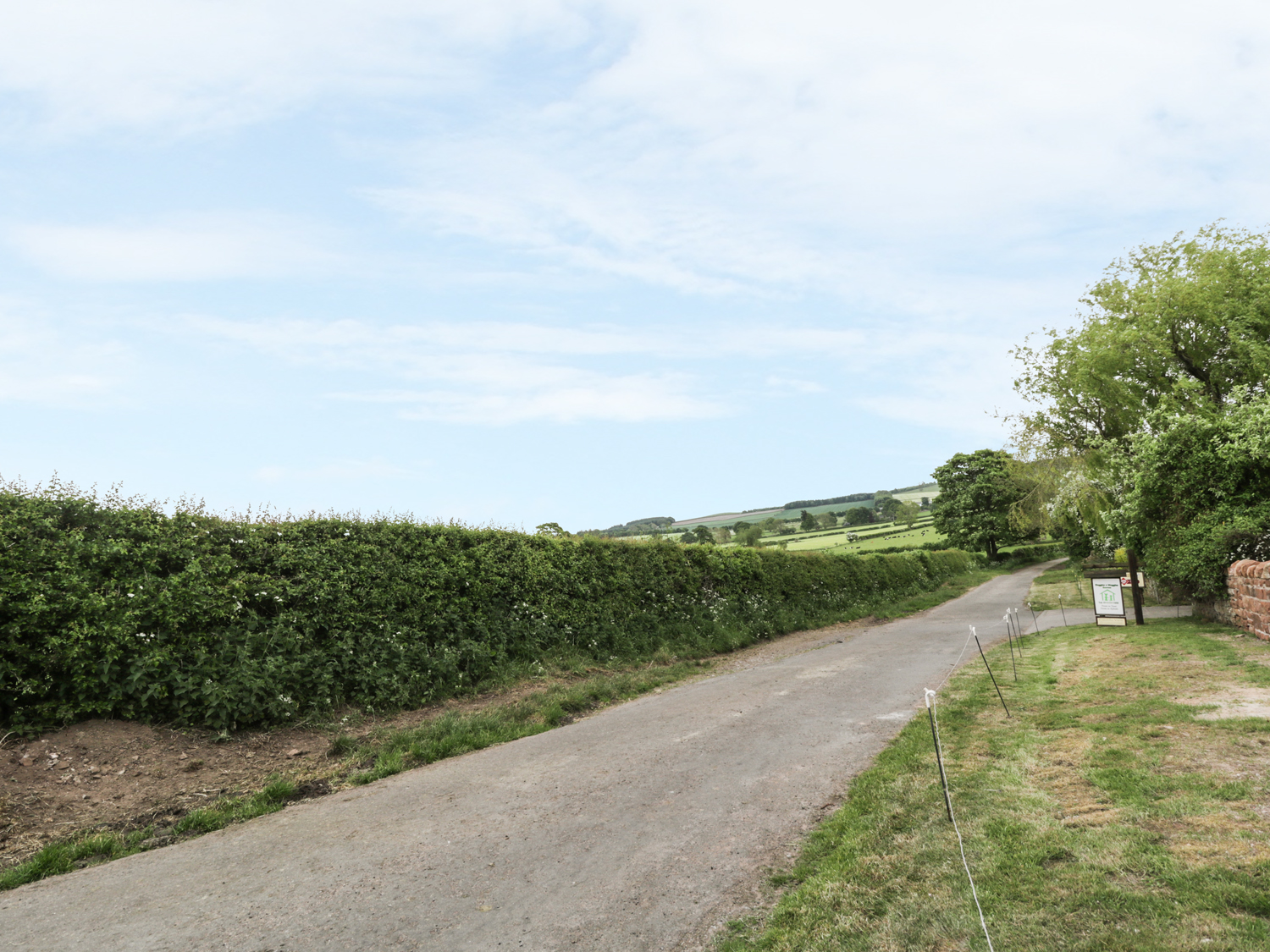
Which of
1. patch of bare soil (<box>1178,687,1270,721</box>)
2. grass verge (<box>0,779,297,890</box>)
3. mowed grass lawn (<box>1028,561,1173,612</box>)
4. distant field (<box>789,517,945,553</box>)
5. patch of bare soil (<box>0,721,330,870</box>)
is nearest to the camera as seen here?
grass verge (<box>0,779,297,890</box>)

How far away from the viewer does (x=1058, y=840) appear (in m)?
4.13

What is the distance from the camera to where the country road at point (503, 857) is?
12.2 ft

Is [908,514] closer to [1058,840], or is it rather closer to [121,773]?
[1058,840]

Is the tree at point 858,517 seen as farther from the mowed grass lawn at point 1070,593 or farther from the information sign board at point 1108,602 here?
the information sign board at point 1108,602

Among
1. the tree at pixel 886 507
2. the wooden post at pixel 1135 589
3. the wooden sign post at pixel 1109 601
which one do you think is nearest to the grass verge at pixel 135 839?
the wooden sign post at pixel 1109 601

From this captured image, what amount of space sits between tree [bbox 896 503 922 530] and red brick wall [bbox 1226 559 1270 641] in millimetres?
74060

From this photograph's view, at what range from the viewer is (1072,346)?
1029 inches

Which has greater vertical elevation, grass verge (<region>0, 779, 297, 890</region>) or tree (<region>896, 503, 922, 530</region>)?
tree (<region>896, 503, 922, 530</region>)

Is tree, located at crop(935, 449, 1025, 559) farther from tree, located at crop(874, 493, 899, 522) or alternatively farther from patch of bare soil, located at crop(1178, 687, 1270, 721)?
patch of bare soil, located at crop(1178, 687, 1270, 721)

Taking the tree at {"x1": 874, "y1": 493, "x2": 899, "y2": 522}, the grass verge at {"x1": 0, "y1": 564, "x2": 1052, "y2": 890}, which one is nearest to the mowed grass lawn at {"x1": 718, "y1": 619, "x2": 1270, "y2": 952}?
the grass verge at {"x1": 0, "y1": 564, "x2": 1052, "y2": 890}

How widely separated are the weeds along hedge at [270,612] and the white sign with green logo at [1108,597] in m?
10.4

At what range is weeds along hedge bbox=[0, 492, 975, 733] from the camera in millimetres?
6328

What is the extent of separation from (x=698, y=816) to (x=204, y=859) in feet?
11.4

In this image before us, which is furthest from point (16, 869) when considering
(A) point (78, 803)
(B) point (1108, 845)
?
(B) point (1108, 845)
